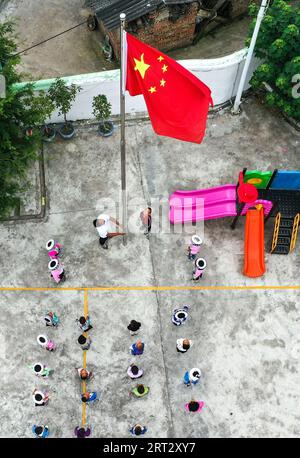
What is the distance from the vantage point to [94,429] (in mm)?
10414

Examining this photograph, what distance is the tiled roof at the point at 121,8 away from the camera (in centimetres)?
1472

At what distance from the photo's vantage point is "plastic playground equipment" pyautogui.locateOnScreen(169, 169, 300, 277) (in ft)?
39.4

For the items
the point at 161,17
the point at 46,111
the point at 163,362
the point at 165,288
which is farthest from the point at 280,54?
the point at 163,362

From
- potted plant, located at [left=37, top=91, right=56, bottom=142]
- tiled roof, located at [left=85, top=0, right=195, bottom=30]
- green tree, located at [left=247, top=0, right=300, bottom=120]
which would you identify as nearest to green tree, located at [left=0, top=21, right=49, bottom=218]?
potted plant, located at [left=37, top=91, right=56, bottom=142]

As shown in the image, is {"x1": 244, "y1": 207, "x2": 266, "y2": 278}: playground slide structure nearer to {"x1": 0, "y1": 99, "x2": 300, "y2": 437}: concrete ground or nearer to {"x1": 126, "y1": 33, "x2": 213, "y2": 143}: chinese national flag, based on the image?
{"x1": 0, "y1": 99, "x2": 300, "y2": 437}: concrete ground

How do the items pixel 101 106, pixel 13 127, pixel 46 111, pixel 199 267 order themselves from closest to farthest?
pixel 13 127 → pixel 199 267 → pixel 46 111 → pixel 101 106

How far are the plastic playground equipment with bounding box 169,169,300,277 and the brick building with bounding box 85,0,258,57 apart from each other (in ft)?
22.1

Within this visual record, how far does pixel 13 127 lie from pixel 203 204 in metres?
5.51

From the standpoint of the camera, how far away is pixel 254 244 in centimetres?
1212

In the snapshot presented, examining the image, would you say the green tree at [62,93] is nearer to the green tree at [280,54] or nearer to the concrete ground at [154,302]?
the concrete ground at [154,302]

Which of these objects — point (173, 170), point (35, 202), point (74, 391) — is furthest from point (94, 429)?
point (173, 170)

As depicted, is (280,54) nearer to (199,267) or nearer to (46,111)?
Result: (199,267)

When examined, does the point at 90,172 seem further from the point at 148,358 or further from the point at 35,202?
the point at 148,358

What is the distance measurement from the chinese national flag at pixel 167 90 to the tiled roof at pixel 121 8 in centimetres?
699
